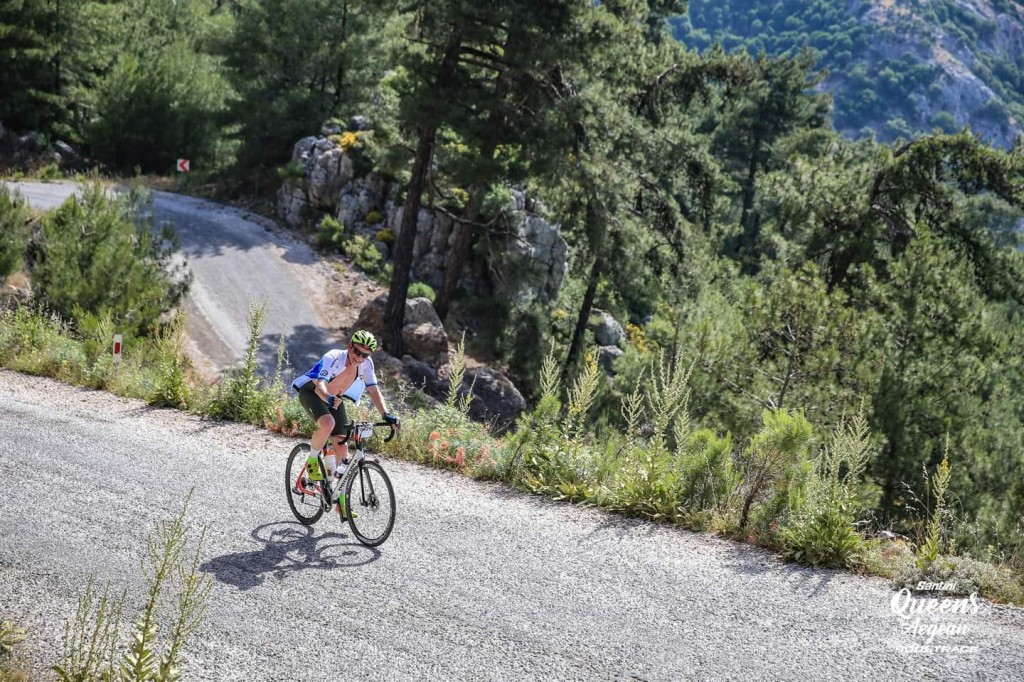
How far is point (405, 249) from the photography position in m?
20.9

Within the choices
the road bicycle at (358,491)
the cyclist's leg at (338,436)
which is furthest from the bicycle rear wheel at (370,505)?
the cyclist's leg at (338,436)

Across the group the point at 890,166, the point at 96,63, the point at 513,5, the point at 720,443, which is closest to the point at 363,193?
the point at 513,5

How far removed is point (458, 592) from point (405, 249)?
15.3 metres

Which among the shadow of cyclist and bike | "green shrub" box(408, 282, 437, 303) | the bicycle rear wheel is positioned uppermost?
the bicycle rear wheel

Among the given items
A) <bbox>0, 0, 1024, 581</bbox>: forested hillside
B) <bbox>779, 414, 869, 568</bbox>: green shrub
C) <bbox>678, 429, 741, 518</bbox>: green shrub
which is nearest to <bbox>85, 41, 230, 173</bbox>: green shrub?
<bbox>0, 0, 1024, 581</bbox>: forested hillside

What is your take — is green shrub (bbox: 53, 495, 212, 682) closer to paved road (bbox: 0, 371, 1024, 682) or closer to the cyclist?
paved road (bbox: 0, 371, 1024, 682)

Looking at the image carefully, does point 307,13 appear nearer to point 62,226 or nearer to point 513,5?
point 513,5

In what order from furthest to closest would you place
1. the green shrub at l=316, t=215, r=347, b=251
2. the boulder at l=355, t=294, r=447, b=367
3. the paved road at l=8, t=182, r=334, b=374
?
the green shrub at l=316, t=215, r=347, b=251 < the boulder at l=355, t=294, r=447, b=367 < the paved road at l=8, t=182, r=334, b=374

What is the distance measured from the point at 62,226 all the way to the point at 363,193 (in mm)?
13411

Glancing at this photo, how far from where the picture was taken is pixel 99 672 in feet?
16.6

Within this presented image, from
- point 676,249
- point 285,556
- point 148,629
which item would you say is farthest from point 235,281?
point 148,629

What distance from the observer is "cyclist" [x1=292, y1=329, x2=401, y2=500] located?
7.44m

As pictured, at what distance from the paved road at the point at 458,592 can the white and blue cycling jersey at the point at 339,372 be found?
4.67ft

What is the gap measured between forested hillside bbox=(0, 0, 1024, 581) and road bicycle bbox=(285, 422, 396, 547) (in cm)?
230
